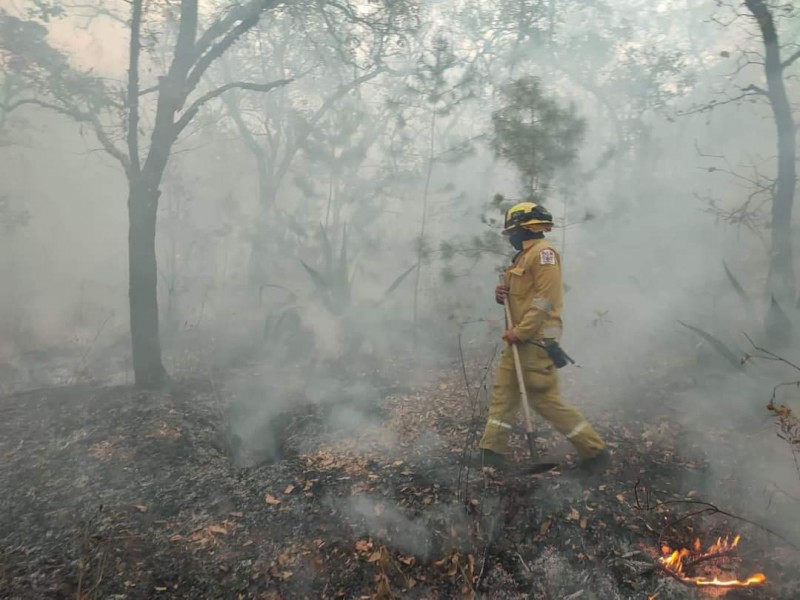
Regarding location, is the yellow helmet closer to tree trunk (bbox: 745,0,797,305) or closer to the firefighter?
the firefighter

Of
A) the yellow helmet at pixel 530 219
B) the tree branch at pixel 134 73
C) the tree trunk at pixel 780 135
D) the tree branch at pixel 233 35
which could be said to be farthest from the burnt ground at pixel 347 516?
the tree branch at pixel 233 35

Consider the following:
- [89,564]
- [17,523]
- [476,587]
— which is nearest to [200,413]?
[17,523]

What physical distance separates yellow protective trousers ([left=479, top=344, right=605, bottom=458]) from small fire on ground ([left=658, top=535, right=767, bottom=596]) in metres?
0.89

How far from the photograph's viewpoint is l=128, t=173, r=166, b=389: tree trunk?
20.0ft

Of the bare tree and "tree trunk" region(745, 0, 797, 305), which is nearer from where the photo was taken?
"tree trunk" region(745, 0, 797, 305)

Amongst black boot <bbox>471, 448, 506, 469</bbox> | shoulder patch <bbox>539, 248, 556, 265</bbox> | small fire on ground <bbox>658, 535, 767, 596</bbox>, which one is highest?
shoulder patch <bbox>539, 248, 556, 265</bbox>

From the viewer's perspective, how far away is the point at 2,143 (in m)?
11.0


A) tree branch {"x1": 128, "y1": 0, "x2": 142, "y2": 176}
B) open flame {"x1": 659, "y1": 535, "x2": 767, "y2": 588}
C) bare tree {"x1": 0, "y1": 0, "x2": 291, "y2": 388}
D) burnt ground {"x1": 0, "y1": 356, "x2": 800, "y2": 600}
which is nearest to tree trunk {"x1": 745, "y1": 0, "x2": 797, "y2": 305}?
burnt ground {"x1": 0, "y1": 356, "x2": 800, "y2": 600}

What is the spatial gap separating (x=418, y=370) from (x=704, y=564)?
4792 mm

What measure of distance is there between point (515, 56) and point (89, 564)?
473 inches

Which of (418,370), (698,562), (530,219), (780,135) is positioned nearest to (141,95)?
(530,219)

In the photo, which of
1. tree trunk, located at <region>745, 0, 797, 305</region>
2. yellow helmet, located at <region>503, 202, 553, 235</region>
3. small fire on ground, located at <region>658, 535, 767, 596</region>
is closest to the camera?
small fire on ground, located at <region>658, 535, 767, 596</region>

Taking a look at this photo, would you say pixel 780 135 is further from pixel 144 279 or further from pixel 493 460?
pixel 144 279

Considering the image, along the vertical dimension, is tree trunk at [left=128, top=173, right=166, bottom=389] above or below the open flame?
above
